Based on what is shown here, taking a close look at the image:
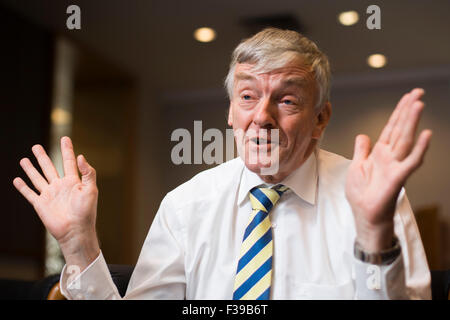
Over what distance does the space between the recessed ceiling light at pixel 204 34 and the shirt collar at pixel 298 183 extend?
253cm

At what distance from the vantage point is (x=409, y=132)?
776 mm

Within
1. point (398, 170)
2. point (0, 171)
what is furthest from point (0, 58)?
point (398, 170)

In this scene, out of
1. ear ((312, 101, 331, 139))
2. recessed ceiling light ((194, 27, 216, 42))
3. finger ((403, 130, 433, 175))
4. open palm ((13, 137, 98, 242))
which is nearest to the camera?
finger ((403, 130, 433, 175))

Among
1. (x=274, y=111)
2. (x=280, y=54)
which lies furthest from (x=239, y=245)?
(x=280, y=54)

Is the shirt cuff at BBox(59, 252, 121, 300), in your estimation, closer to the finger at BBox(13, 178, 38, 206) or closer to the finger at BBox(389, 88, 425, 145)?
the finger at BBox(13, 178, 38, 206)

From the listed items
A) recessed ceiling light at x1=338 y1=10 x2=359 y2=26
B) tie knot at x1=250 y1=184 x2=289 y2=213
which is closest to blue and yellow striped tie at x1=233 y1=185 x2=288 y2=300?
tie knot at x1=250 y1=184 x2=289 y2=213

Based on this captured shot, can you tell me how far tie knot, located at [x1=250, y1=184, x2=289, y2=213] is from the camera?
1.06 m

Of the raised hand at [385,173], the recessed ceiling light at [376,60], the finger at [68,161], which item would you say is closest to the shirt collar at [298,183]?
the raised hand at [385,173]

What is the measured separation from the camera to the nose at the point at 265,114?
3.36 ft

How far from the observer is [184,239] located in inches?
42.6

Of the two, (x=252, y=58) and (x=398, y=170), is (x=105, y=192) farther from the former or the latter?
(x=398, y=170)

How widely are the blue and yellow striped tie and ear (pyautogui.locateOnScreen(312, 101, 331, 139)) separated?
0.19 m

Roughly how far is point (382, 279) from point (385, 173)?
178 millimetres

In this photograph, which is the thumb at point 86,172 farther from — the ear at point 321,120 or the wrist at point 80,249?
the ear at point 321,120
